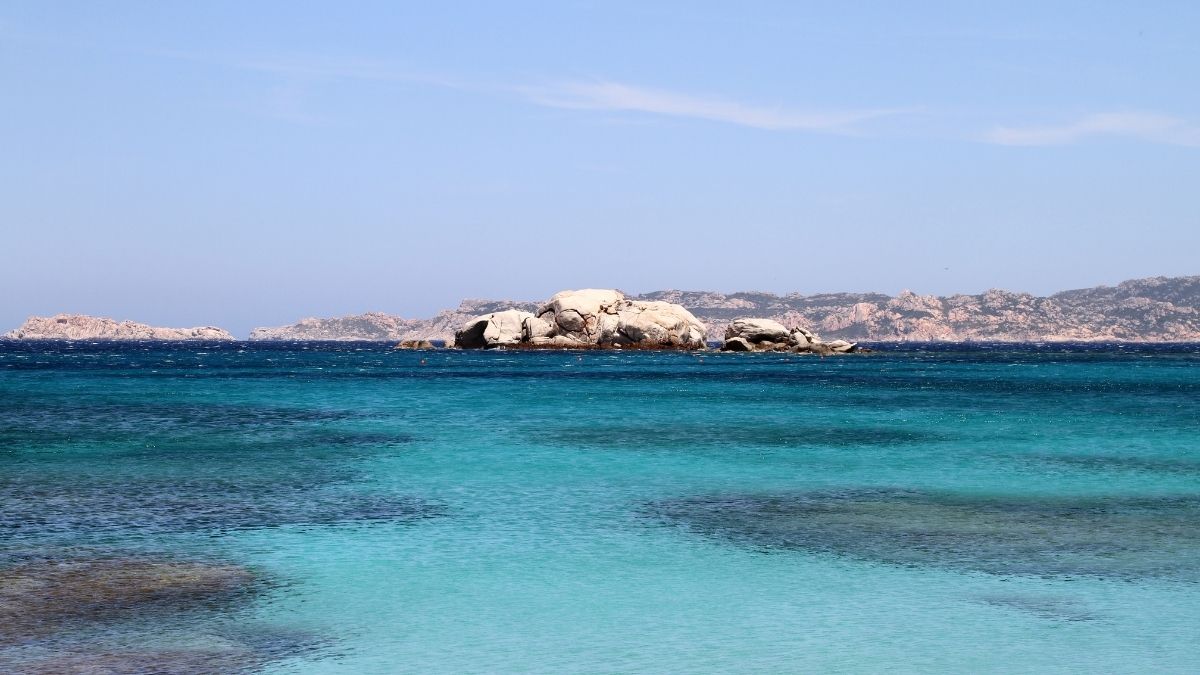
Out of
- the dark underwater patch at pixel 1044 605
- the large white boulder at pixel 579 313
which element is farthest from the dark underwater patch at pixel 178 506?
the large white boulder at pixel 579 313

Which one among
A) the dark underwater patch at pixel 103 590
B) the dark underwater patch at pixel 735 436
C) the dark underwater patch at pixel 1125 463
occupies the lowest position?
→ the dark underwater patch at pixel 735 436

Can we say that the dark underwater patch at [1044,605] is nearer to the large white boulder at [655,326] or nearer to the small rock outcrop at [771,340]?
the large white boulder at [655,326]

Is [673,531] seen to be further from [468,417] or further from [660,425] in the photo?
[468,417]

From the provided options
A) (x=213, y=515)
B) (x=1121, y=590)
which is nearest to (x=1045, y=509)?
(x=1121, y=590)

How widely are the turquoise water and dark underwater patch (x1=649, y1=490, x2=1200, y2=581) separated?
0.11m

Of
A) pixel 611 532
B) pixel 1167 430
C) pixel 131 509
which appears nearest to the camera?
pixel 611 532

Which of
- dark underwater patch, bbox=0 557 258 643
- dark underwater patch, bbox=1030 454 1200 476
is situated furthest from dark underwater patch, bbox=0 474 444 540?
dark underwater patch, bbox=1030 454 1200 476

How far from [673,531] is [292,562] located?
7262 mm

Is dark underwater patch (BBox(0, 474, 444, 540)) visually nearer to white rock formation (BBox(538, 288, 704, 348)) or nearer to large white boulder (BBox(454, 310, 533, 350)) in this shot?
white rock formation (BBox(538, 288, 704, 348))

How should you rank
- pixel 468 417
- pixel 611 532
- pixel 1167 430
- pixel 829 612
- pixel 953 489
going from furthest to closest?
pixel 468 417
pixel 1167 430
pixel 953 489
pixel 611 532
pixel 829 612

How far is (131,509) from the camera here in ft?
79.9

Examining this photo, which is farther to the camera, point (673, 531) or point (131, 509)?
point (131, 509)

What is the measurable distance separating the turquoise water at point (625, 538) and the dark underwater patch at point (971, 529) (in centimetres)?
11

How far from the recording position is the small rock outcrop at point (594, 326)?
518ft
